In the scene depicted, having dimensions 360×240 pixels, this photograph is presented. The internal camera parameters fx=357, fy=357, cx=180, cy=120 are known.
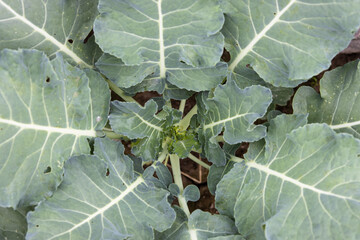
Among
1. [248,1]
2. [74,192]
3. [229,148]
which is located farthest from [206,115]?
[74,192]

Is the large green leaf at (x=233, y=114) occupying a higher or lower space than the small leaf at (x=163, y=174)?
higher

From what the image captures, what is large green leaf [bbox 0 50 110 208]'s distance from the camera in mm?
988

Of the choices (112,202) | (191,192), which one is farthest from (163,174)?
(112,202)

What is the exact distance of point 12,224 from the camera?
1.23m

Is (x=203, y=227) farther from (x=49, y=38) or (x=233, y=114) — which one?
(x=49, y=38)

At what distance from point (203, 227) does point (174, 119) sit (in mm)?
384

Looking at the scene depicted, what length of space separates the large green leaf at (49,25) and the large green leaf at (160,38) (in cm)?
17

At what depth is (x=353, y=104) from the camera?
119cm

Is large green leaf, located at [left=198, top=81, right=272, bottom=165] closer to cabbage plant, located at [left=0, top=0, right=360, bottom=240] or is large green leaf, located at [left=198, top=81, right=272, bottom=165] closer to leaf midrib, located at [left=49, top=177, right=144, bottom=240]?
cabbage plant, located at [left=0, top=0, right=360, bottom=240]

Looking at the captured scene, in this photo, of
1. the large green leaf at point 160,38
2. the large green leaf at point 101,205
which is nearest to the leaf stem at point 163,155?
the large green leaf at point 101,205

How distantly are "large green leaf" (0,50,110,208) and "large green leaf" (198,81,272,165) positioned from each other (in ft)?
1.32

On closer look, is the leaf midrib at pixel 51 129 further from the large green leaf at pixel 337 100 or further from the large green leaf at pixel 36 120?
the large green leaf at pixel 337 100

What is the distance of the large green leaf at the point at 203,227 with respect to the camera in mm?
1195

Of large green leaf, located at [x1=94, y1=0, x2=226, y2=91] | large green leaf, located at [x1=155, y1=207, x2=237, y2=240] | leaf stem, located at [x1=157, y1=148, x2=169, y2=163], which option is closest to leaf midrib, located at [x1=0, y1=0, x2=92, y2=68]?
large green leaf, located at [x1=94, y1=0, x2=226, y2=91]
